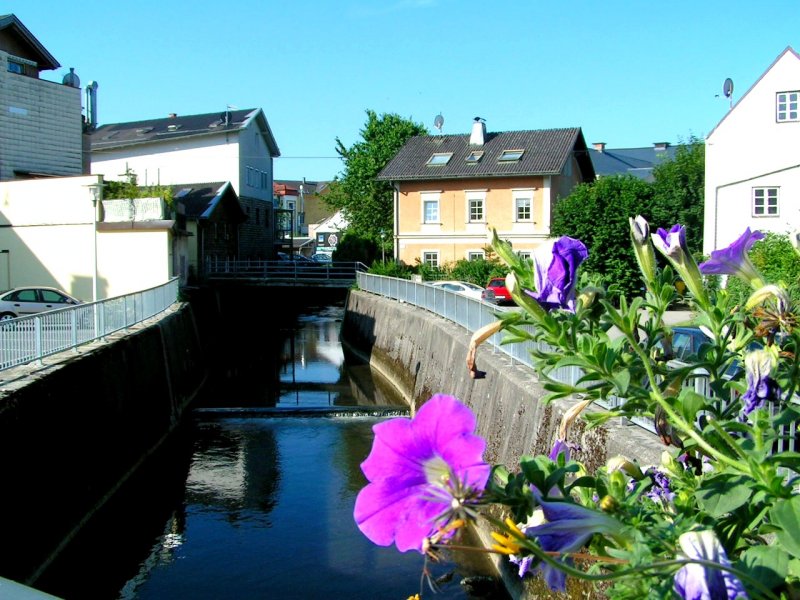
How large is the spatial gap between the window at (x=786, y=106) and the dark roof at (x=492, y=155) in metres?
11.5

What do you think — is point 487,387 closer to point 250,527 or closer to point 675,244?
point 250,527

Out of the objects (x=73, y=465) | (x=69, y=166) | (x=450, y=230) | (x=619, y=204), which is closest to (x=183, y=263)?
(x=69, y=166)

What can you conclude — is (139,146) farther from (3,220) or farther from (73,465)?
(73,465)

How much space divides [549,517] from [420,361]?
2203 centimetres

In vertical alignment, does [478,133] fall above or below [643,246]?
above

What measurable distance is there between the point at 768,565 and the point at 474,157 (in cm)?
4501

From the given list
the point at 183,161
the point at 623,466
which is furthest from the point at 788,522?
the point at 183,161

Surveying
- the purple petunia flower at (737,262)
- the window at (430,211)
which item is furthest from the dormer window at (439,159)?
the purple petunia flower at (737,262)

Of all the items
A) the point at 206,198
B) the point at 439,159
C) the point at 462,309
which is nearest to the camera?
the point at 462,309

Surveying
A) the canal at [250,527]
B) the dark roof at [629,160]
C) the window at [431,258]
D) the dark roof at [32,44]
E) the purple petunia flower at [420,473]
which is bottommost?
the canal at [250,527]

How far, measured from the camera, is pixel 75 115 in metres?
37.4

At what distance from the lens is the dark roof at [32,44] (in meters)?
32.9

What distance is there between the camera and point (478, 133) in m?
47.0

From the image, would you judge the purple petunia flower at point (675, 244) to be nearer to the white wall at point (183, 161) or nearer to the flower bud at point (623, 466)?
the flower bud at point (623, 466)
